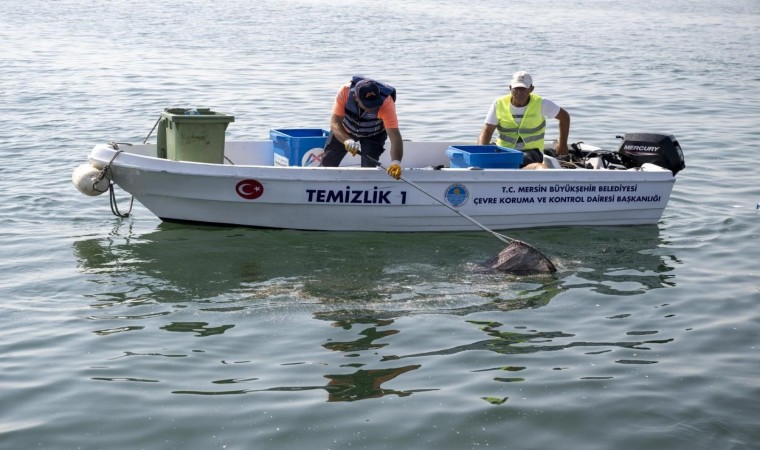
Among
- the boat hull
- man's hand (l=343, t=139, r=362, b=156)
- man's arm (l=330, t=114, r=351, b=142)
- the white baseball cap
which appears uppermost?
the white baseball cap

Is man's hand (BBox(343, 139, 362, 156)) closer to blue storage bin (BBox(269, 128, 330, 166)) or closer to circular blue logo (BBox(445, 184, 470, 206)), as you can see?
circular blue logo (BBox(445, 184, 470, 206))

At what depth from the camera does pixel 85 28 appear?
97.3 feet

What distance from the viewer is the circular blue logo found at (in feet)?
33.2

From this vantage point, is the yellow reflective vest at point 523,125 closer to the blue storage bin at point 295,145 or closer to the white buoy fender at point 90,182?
the blue storage bin at point 295,145

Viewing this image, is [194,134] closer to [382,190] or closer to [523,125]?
[382,190]

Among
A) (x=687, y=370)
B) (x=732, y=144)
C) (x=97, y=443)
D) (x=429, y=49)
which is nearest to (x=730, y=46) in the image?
(x=429, y=49)

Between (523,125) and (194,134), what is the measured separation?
357 centimetres

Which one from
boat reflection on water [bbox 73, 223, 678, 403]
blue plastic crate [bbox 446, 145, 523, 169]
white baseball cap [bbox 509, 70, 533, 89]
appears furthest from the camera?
white baseball cap [bbox 509, 70, 533, 89]

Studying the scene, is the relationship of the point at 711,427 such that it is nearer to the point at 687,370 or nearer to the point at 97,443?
the point at 687,370

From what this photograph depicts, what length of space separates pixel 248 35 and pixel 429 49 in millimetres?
5904

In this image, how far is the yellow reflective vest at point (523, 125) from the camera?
36.0ft

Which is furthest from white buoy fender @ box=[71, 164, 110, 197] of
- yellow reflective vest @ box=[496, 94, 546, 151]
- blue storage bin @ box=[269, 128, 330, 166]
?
yellow reflective vest @ box=[496, 94, 546, 151]

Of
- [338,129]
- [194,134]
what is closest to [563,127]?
[338,129]

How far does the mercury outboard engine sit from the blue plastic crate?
1.49 meters
